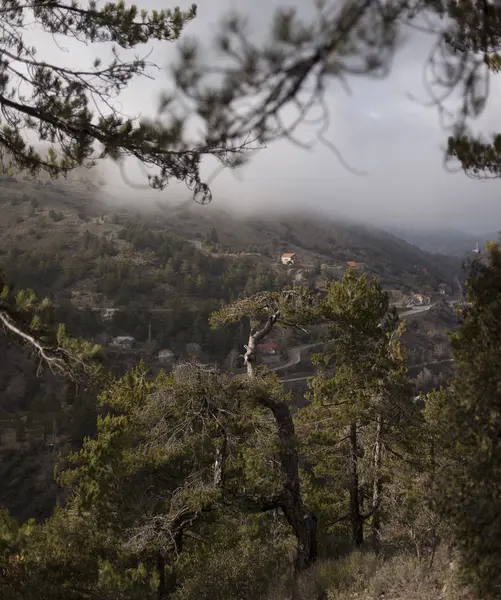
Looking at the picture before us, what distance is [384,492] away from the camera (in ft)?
27.5

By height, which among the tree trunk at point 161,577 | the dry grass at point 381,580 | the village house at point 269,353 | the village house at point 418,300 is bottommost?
the village house at point 269,353

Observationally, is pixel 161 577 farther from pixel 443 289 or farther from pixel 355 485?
pixel 443 289

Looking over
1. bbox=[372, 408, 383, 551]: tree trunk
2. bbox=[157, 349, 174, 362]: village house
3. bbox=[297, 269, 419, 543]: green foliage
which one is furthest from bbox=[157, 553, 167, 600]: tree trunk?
bbox=[157, 349, 174, 362]: village house

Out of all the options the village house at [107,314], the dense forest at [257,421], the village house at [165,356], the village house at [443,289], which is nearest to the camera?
the dense forest at [257,421]

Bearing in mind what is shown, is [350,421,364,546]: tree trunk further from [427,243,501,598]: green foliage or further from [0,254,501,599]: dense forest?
[427,243,501,598]: green foliage

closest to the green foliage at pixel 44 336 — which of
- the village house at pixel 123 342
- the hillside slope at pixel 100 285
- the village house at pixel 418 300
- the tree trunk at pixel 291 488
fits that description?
the tree trunk at pixel 291 488

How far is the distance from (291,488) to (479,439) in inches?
157

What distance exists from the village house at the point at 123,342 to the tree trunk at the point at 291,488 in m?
49.5

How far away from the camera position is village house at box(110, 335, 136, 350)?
178ft

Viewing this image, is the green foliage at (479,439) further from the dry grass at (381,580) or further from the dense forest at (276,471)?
the dry grass at (381,580)

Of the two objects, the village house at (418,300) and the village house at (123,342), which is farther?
the village house at (418,300)

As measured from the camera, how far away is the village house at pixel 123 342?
54.1 meters

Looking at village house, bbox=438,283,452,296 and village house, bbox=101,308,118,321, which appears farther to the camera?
village house, bbox=438,283,452,296

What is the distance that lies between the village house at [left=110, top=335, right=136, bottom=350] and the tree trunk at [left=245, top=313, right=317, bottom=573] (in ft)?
162
